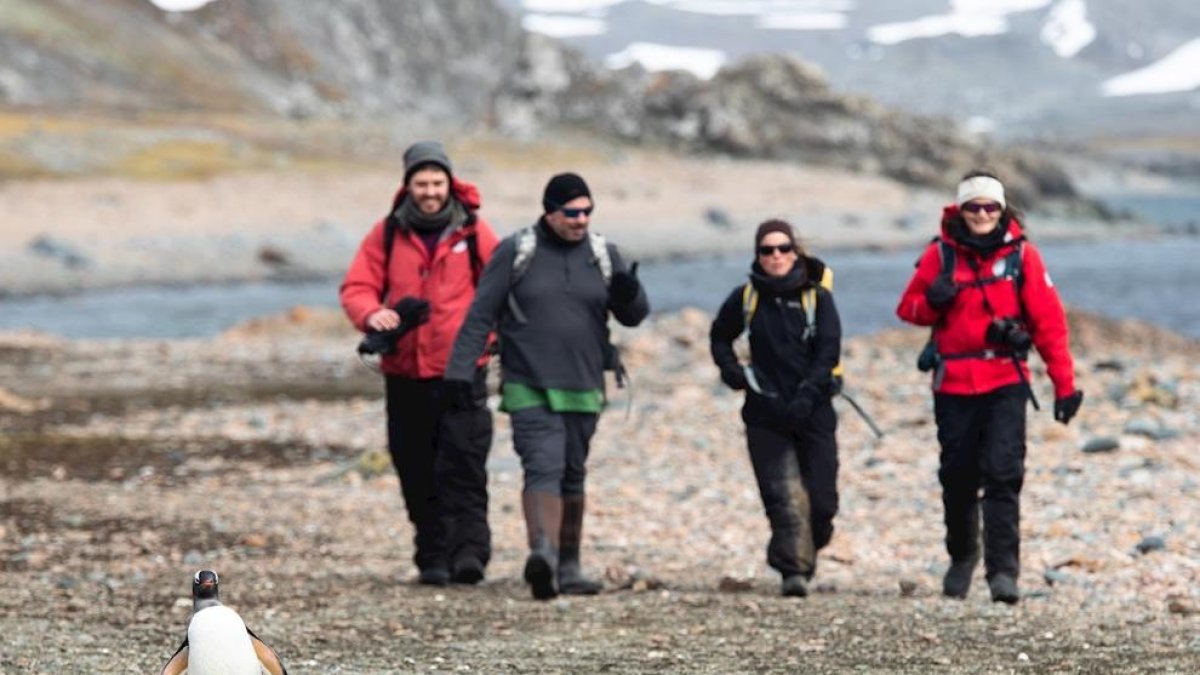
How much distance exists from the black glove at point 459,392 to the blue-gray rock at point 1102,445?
6.22 m

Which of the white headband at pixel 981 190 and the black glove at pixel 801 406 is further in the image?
the black glove at pixel 801 406

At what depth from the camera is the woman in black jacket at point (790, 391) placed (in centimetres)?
977

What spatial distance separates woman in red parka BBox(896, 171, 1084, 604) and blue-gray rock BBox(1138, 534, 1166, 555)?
5.16 ft

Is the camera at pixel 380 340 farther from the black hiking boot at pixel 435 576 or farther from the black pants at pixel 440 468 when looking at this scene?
the black hiking boot at pixel 435 576

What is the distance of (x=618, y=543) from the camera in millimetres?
12414

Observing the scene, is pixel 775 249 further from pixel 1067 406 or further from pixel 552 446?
pixel 1067 406

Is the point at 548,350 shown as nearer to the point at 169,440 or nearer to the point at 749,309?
the point at 749,309

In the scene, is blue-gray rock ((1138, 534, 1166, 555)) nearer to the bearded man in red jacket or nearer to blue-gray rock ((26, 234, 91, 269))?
the bearded man in red jacket

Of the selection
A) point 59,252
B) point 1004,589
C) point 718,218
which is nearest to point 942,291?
point 1004,589

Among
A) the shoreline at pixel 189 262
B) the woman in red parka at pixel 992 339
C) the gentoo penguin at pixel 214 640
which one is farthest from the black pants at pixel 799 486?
the shoreline at pixel 189 262

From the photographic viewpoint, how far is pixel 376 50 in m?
173

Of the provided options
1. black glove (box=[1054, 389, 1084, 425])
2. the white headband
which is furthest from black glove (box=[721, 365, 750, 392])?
black glove (box=[1054, 389, 1084, 425])

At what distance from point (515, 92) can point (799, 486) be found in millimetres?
95002

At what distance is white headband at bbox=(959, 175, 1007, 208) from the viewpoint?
9.45 metres
